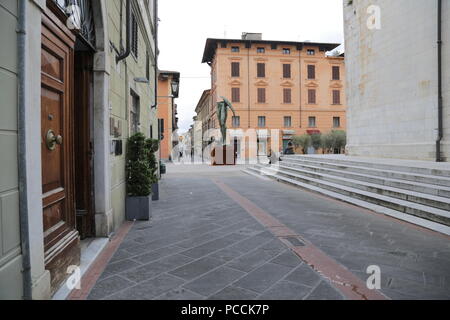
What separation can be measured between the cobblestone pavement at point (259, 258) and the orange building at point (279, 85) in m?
28.7

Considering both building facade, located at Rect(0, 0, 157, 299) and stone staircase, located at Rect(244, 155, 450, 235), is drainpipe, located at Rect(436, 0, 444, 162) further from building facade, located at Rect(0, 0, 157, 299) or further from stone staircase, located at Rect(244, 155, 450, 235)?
building facade, located at Rect(0, 0, 157, 299)

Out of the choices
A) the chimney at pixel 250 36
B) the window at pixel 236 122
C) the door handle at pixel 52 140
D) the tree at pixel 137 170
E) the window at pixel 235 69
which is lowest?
the tree at pixel 137 170

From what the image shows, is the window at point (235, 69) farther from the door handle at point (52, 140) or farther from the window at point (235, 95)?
the door handle at point (52, 140)

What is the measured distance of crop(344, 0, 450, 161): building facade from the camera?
10.3 meters

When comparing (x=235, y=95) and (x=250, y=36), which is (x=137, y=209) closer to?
(x=235, y=95)

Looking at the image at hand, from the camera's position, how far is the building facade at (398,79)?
33.9 ft

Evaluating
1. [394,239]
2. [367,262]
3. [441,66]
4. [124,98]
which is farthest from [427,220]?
[441,66]

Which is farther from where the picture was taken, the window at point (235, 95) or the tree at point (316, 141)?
the window at point (235, 95)

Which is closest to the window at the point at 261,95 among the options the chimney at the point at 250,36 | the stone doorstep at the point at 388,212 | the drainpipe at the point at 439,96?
the chimney at the point at 250,36

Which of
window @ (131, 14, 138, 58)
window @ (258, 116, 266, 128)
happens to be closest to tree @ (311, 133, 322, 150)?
window @ (258, 116, 266, 128)

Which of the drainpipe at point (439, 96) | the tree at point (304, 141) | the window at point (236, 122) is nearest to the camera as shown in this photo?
the drainpipe at point (439, 96)

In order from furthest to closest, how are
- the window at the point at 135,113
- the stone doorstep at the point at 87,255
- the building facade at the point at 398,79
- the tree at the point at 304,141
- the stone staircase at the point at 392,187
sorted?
the tree at the point at 304,141 → the building facade at the point at 398,79 → the window at the point at 135,113 → the stone staircase at the point at 392,187 → the stone doorstep at the point at 87,255

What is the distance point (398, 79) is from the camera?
39.9ft
